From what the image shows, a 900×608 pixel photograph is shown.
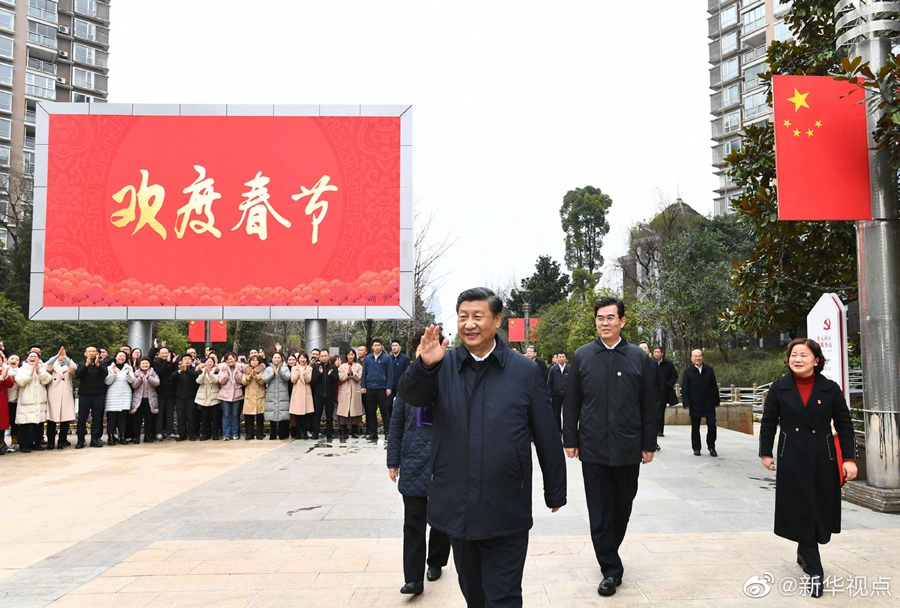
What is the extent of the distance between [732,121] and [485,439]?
44.4m

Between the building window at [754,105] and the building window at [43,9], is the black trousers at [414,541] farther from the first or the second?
the building window at [43,9]

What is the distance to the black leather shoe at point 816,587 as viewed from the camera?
379cm

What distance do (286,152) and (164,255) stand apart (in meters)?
3.74

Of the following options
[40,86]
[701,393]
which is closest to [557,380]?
[701,393]

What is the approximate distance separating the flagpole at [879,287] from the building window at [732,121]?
1492 inches

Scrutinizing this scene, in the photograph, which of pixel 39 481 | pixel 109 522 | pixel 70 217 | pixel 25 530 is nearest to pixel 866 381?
pixel 109 522

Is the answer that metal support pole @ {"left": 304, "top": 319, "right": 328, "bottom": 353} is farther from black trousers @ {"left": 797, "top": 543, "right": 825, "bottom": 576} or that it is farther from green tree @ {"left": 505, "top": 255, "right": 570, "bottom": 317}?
green tree @ {"left": 505, "top": 255, "right": 570, "bottom": 317}

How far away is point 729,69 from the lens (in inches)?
1628

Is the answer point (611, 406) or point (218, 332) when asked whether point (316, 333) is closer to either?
point (218, 332)

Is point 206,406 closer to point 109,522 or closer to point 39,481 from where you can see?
point 39,481

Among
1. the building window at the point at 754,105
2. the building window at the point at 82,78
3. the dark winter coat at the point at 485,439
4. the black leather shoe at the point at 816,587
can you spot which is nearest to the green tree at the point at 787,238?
the black leather shoe at the point at 816,587

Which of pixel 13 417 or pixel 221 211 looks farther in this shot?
pixel 221 211

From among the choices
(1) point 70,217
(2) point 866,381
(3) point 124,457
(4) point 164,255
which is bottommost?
(3) point 124,457

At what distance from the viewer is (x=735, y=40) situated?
40.7 m
